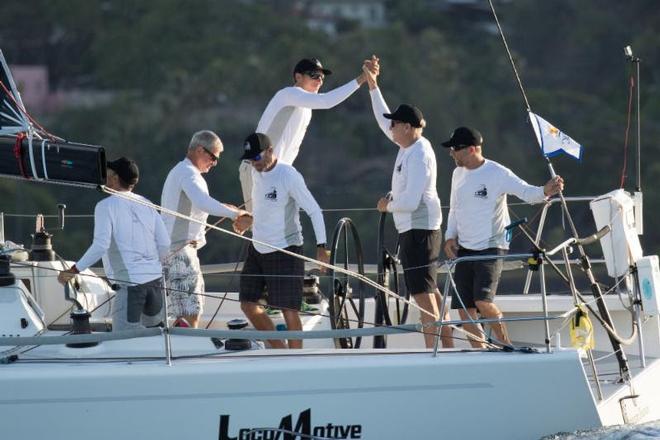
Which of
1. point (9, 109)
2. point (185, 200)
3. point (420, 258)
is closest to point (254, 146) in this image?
point (185, 200)

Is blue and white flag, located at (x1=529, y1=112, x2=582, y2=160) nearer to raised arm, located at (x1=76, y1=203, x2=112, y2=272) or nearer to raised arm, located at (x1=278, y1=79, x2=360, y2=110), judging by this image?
raised arm, located at (x1=278, y1=79, x2=360, y2=110)

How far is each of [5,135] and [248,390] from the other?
141cm

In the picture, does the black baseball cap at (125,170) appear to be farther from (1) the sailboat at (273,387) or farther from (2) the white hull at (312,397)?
(2) the white hull at (312,397)

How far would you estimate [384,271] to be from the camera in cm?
662

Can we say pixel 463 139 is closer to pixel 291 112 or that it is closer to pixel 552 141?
pixel 552 141

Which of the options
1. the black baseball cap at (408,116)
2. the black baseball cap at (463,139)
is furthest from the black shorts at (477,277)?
the black baseball cap at (408,116)

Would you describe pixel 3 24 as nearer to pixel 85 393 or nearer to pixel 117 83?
pixel 117 83

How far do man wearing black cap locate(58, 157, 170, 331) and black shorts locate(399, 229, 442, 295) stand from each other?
3.91ft

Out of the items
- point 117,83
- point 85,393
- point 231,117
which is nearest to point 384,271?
point 85,393

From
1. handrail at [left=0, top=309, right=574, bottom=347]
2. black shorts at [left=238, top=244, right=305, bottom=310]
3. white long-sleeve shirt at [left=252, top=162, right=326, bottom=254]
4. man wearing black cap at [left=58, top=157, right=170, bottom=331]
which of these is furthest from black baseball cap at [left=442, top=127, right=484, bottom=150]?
man wearing black cap at [left=58, top=157, right=170, bottom=331]

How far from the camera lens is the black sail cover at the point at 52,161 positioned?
5.41 m

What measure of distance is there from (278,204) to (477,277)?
95 cm

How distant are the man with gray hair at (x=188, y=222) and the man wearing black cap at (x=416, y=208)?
73 centimetres

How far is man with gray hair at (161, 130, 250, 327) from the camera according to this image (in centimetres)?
640
